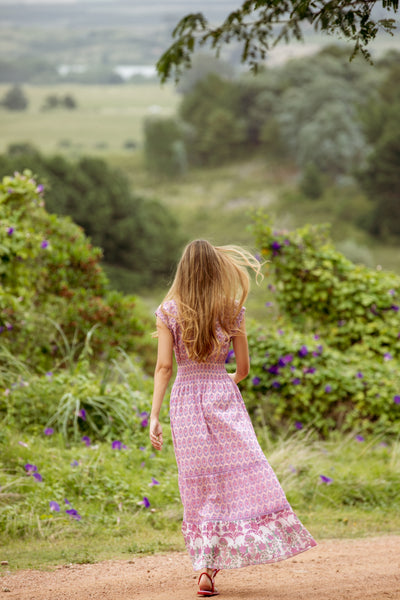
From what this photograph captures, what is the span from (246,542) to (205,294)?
1.12m

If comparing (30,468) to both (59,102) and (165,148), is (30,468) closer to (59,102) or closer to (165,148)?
(165,148)

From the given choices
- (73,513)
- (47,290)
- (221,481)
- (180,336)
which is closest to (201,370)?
(180,336)

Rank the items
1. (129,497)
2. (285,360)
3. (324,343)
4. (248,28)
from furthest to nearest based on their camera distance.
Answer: (324,343) → (285,360) → (248,28) → (129,497)

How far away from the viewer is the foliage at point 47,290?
629 cm

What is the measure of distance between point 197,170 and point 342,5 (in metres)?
58.6

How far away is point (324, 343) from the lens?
23.0 feet

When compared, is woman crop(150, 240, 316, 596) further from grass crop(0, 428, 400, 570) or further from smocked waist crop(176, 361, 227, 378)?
grass crop(0, 428, 400, 570)

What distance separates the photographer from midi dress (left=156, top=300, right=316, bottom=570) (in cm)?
305

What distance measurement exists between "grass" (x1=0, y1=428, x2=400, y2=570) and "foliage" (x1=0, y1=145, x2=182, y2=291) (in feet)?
81.3

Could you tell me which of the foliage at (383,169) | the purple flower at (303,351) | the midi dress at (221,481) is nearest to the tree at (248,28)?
the midi dress at (221,481)

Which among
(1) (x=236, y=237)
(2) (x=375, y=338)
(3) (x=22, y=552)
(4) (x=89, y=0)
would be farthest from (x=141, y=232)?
(4) (x=89, y=0)

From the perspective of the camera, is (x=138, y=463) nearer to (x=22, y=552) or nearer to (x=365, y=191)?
(x=22, y=552)

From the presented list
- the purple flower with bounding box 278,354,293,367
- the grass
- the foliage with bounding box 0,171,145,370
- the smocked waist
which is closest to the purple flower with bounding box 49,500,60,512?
the grass

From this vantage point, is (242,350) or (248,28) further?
(248,28)
